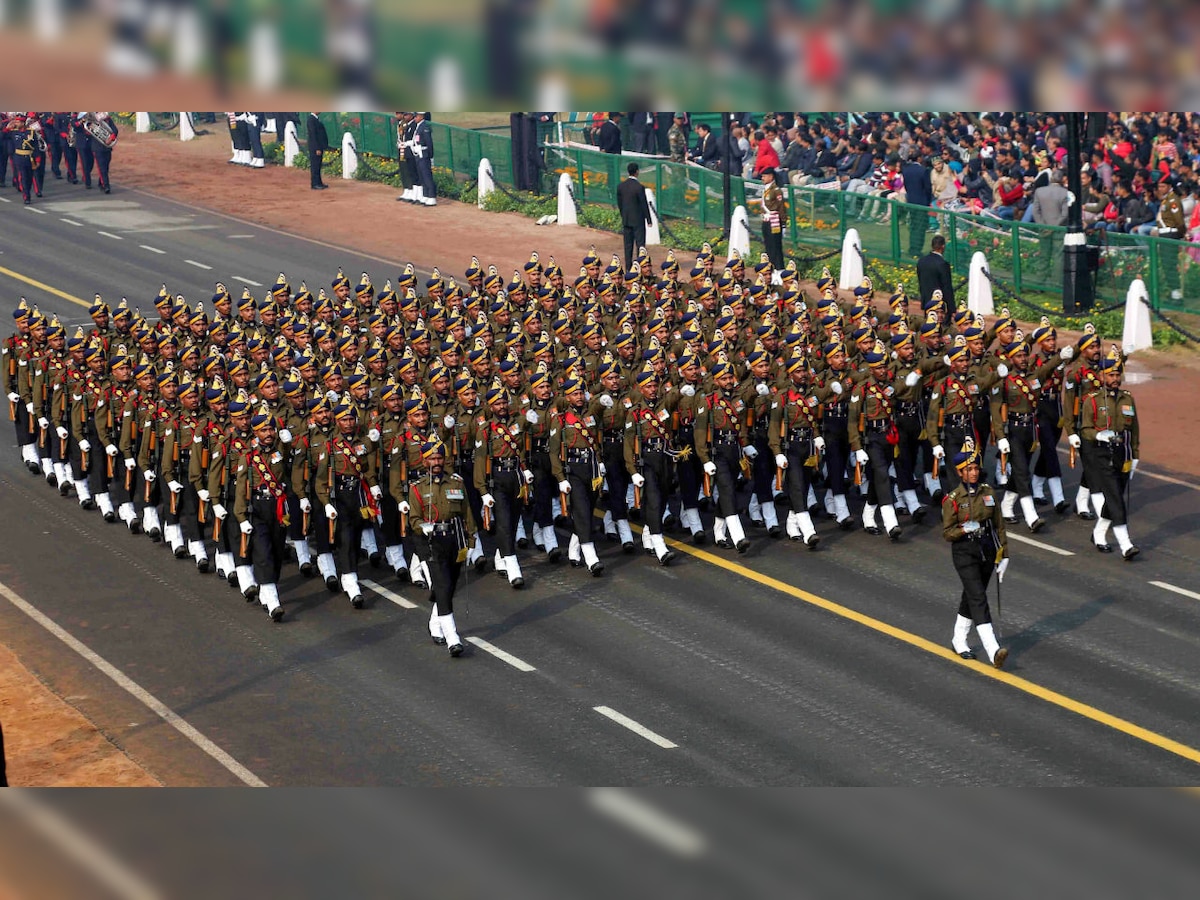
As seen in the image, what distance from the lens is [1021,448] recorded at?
21.0 m

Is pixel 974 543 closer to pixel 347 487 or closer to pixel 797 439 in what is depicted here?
pixel 797 439

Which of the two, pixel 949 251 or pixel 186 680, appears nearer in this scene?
pixel 186 680

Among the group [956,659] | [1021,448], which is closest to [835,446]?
[1021,448]

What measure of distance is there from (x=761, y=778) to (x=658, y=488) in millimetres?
6209

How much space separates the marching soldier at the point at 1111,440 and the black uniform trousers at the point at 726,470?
12.5 feet

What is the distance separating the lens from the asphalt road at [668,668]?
A: 14969 mm

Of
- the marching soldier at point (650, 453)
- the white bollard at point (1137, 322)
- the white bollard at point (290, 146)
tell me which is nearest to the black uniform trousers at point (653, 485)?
the marching soldier at point (650, 453)

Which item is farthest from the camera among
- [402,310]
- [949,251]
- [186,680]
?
[949,251]

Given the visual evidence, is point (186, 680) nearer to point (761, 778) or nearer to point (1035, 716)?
point (761, 778)

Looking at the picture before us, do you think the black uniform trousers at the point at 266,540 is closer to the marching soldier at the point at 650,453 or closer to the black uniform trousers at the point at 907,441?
the marching soldier at the point at 650,453

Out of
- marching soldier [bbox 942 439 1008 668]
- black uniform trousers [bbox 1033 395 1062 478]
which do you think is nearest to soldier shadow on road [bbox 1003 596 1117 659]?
marching soldier [bbox 942 439 1008 668]

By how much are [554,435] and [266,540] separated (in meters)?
3.33

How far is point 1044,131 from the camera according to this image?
1521 inches
